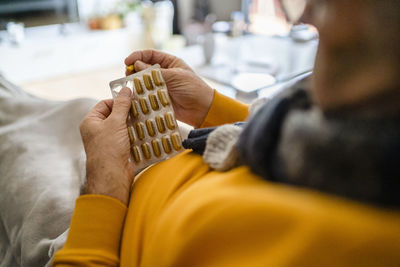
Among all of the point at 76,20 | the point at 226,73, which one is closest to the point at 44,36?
the point at 76,20

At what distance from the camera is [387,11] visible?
10.0 inches

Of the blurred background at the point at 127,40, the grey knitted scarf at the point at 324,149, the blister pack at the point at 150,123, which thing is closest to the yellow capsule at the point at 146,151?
the blister pack at the point at 150,123

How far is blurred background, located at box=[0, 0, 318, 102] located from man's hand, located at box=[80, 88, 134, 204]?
872 mm

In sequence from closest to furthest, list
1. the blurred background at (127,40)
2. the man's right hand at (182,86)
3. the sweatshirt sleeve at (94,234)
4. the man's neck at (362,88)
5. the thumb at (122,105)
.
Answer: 1. the man's neck at (362,88)
2. the sweatshirt sleeve at (94,234)
3. the thumb at (122,105)
4. the man's right hand at (182,86)
5. the blurred background at (127,40)

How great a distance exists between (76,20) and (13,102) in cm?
222

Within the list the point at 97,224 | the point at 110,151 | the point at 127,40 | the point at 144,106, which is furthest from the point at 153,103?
the point at 127,40

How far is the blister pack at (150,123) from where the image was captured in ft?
1.90

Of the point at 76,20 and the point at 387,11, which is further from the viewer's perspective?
the point at 76,20

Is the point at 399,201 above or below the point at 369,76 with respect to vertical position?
below

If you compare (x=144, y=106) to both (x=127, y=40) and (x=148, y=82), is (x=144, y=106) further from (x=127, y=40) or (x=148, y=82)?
(x=127, y=40)

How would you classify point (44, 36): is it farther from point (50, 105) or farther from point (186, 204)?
point (186, 204)

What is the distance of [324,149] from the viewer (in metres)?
0.29

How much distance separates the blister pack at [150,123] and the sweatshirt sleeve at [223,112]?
0.43 ft

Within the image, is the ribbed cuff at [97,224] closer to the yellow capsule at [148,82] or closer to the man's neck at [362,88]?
the yellow capsule at [148,82]
